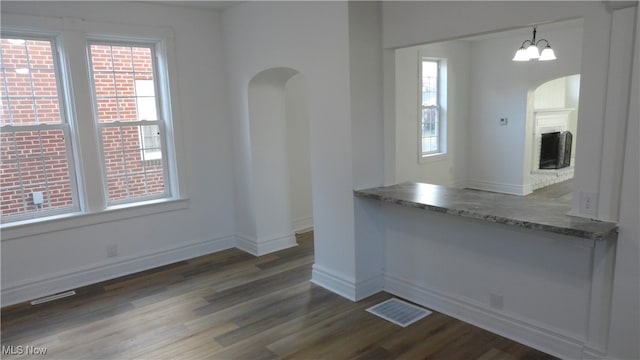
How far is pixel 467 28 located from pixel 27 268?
160 inches

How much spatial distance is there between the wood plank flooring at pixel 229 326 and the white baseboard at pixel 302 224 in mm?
1329

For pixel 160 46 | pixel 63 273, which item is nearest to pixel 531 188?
pixel 160 46

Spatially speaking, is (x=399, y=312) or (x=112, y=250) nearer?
(x=399, y=312)

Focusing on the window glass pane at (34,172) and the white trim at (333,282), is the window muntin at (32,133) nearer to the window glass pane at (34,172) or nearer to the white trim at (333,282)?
the window glass pane at (34,172)

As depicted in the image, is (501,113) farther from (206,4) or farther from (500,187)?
(206,4)

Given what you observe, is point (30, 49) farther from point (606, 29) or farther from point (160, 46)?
point (606, 29)

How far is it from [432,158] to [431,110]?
825mm

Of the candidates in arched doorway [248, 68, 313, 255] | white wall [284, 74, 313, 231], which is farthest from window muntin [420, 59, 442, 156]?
arched doorway [248, 68, 313, 255]

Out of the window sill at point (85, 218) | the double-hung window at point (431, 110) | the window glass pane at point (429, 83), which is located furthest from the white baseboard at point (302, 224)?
the window glass pane at point (429, 83)

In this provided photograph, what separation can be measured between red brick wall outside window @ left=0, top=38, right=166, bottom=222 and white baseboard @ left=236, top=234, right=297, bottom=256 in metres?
1.07

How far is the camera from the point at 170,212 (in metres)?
4.51

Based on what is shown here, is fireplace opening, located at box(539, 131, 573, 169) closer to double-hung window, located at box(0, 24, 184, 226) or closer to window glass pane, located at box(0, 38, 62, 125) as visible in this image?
double-hung window, located at box(0, 24, 184, 226)

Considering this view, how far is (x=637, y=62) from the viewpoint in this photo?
2.15 meters

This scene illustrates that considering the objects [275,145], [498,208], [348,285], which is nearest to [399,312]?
[348,285]
